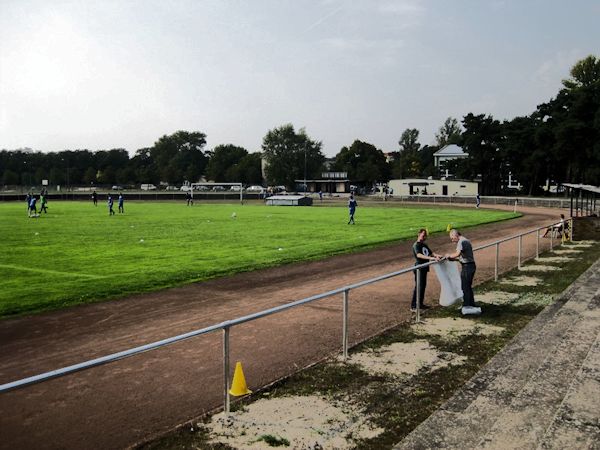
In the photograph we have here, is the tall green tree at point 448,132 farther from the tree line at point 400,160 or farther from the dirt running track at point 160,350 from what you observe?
the dirt running track at point 160,350

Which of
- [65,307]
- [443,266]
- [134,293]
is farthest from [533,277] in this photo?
[65,307]

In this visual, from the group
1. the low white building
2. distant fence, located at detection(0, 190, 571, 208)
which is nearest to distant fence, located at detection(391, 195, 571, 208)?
distant fence, located at detection(0, 190, 571, 208)

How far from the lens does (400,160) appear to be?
144m

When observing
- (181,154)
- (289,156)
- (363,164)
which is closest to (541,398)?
(289,156)

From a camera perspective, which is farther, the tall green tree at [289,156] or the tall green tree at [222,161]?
the tall green tree at [222,161]

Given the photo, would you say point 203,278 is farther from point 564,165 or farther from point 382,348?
point 564,165

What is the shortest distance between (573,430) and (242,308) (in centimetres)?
759

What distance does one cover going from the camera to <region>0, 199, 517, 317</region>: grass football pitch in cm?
1407

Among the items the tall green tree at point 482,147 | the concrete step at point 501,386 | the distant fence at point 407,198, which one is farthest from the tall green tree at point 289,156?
the concrete step at point 501,386

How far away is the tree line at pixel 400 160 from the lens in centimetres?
7025

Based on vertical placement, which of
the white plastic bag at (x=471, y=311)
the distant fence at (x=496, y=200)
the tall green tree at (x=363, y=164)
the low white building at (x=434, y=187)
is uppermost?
the tall green tree at (x=363, y=164)

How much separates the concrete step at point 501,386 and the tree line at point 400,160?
63.8 m

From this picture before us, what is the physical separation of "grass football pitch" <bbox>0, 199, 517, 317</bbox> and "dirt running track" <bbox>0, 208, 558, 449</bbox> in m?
1.44

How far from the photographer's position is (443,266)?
37.5 ft
